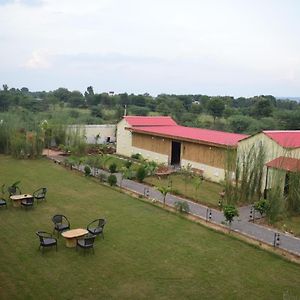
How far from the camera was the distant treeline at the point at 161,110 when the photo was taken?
39.1 metres

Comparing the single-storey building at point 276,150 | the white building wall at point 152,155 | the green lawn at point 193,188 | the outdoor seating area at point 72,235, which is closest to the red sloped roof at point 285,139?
the single-storey building at point 276,150

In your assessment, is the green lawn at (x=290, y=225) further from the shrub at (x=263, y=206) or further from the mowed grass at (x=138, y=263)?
the mowed grass at (x=138, y=263)

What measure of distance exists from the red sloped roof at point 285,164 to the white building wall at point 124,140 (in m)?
12.2

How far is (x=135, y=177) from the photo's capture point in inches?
749

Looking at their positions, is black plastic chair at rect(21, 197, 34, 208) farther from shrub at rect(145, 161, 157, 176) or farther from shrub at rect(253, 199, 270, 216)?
shrub at rect(253, 199, 270, 216)

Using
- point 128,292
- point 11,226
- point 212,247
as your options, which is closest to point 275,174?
point 212,247

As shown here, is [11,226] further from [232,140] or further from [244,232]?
[232,140]

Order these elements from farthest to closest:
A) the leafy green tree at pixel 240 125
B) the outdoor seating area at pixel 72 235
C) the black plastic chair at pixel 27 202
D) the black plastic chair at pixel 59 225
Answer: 1. the leafy green tree at pixel 240 125
2. the black plastic chair at pixel 27 202
3. the black plastic chair at pixel 59 225
4. the outdoor seating area at pixel 72 235

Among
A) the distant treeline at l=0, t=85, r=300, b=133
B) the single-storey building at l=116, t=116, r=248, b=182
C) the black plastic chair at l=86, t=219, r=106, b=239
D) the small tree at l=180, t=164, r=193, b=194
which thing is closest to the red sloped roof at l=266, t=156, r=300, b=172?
the single-storey building at l=116, t=116, r=248, b=182

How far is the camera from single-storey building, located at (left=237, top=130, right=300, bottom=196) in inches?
590

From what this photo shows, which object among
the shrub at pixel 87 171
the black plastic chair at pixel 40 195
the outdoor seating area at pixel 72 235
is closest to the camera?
the outdoor seating area at pixel 72 235

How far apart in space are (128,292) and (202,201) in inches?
314

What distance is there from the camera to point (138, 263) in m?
9.47

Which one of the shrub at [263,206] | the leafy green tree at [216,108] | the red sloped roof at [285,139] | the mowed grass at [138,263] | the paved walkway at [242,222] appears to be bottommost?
the mowed grass at [138,263]
